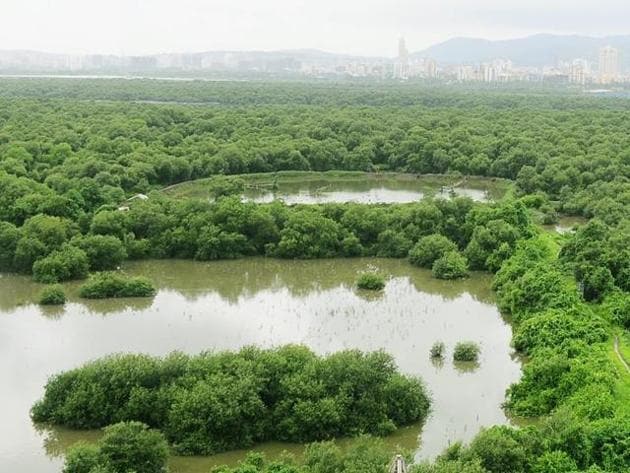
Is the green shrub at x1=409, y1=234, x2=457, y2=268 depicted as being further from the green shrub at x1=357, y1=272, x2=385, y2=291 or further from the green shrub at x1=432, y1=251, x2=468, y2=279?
the green shrub at x1=357, y1=272, x2=385, y2=291

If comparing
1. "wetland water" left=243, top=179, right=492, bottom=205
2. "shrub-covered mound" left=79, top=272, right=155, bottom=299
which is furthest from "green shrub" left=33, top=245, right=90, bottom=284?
Answer: "wetland water" left=243, top=179, right=492, bottom=205

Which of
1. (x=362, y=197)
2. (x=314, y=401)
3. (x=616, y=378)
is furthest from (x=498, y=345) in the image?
(x=362, y=197)

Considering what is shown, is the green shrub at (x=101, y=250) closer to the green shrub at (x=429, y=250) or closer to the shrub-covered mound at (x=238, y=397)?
the green shrub at (x=429, y=250)

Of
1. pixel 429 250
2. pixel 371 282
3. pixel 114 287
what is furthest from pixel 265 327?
pixel 429 250

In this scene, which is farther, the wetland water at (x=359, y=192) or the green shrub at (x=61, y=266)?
the wetland water at (x=359, y=192)

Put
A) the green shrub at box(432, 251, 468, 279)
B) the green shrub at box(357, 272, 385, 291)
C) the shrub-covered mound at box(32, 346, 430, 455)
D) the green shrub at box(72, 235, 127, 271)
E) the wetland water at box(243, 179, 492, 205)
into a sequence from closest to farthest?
the shrub-covered mound at box(32, 346, 430, 455) → the green shrub at box(357, 272, 385, 291) → the green shrub at box(432, 251, 468, 279) → the green shrub at box(72, 235, 127, 271) → the wetland water at box(243, 179, 492, 205)

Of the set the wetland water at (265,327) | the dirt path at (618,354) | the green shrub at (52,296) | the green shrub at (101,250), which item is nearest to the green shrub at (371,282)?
the wetland water at (265,327)

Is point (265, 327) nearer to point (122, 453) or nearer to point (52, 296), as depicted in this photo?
point (52, 296)
